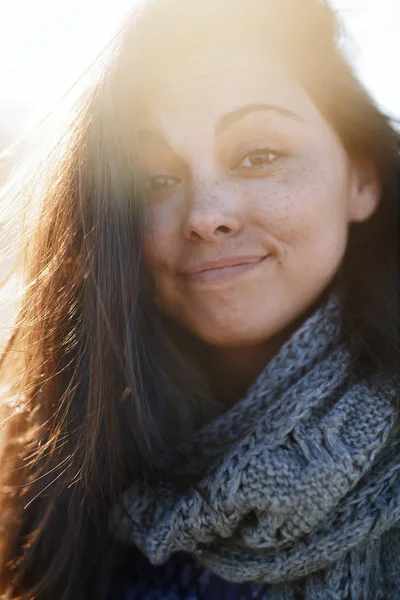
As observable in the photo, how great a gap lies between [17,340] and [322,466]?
2.19ft

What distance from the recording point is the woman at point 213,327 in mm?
937

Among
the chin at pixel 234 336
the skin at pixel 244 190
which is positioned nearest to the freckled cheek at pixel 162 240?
the skin at pixel 244 190

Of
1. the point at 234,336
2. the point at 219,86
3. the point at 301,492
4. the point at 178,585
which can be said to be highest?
the point at 219,86

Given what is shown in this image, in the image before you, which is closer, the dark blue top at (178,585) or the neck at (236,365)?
the dark blue top at (178,585)

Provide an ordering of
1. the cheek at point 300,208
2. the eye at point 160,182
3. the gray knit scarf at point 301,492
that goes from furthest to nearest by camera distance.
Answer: the eye at point 160,182
the cheek at point 300,208
the gray knit scarf at point 301,492

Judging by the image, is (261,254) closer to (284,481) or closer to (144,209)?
(144,209)

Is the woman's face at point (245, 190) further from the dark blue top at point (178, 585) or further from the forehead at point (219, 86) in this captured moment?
the dark blue top at point (178, 585)

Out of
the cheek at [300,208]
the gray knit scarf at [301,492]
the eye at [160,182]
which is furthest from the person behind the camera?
the eye at [160,182]

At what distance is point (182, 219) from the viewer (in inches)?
41.3

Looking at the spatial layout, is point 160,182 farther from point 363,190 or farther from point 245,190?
point 363,190

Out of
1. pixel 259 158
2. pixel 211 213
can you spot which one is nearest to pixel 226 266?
pixel 211 213

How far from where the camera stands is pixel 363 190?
45.4 inches

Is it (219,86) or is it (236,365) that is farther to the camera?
(236,365)

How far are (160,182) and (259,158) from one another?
21 centimetres
